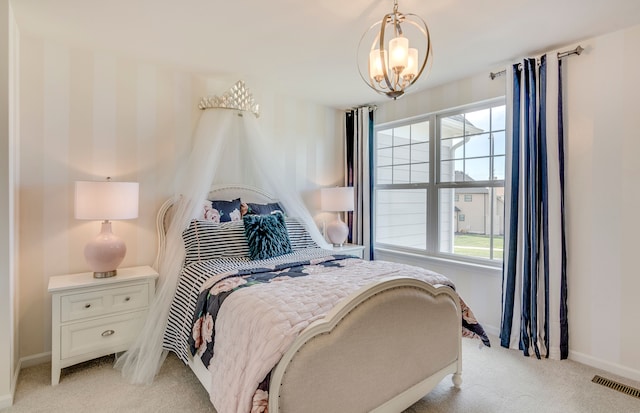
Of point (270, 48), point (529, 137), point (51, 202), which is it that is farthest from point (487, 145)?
point (51, 202)

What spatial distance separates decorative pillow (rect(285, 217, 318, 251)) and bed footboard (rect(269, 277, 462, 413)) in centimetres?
155

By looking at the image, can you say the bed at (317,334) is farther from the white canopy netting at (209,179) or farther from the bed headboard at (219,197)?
the bed headboard at (219,197)

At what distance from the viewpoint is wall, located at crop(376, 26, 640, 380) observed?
2463mm

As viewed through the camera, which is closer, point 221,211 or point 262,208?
point 221,211

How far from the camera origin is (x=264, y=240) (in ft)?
9.50

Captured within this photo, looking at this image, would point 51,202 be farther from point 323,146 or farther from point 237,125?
point 323,146

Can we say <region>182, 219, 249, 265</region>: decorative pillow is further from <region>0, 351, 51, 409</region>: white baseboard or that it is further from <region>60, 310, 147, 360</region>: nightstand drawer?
<region>0, 351, 51, 409</region>: white baseboard

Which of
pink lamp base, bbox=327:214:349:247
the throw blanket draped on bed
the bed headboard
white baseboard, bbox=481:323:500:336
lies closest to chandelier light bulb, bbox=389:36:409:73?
the throw blanket draped on bed

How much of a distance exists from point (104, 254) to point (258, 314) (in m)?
1.56

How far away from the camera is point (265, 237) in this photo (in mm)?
2914

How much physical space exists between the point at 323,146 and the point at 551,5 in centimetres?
276

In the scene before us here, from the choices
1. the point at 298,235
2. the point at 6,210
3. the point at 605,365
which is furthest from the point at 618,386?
the point at 6,210

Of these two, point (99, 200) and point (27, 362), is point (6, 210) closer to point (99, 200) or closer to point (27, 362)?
point (99, 200)

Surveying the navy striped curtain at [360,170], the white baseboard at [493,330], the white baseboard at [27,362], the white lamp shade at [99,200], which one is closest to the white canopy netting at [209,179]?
the white lamp shade at [99,200]
